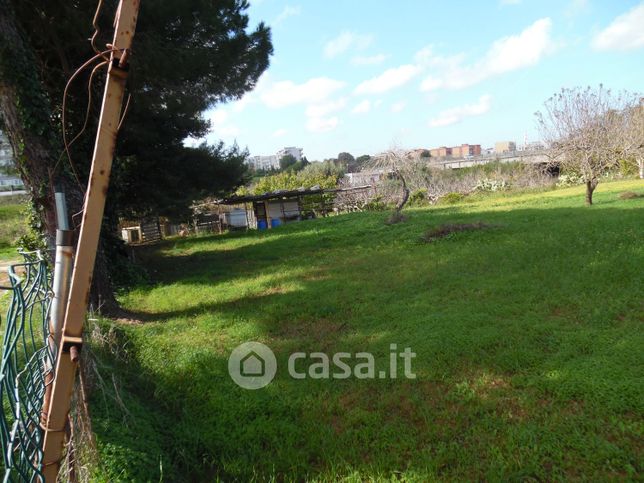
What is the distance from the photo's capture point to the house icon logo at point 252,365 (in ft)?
11.7

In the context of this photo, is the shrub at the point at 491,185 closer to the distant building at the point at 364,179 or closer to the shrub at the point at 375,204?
the distant building at the point at 364,179

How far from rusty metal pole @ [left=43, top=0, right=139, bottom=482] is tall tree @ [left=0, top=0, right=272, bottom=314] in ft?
11.9

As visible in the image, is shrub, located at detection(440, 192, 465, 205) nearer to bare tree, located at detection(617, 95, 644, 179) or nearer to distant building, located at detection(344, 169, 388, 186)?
distant building, located at detection(344, 169, 388, 186)

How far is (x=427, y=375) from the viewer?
132 inches

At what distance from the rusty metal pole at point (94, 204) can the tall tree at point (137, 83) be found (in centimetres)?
364

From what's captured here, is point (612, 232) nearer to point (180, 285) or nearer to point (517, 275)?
point (517, 275)

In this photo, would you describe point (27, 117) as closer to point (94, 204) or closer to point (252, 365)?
point (252, 365)

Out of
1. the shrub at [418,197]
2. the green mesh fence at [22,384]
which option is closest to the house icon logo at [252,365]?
the green mesh fence at [22,384]

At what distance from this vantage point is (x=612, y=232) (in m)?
7.22

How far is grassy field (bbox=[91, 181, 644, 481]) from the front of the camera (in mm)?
2398

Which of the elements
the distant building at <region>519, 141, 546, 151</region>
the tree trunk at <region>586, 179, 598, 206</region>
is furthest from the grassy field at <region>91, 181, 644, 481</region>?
the distant building at <region>519, 141, 546, 151</region>

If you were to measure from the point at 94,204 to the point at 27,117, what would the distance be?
493 centimetres

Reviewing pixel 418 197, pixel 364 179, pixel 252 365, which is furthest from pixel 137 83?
pixel 364 179

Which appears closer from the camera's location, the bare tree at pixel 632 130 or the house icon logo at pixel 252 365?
the house icon logo at pixel 252 365
